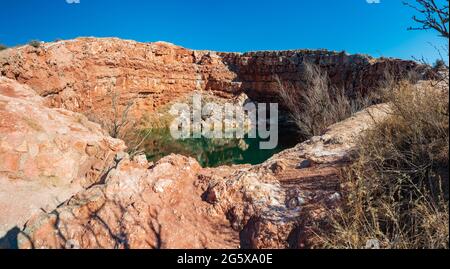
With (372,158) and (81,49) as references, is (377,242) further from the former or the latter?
(81,49)

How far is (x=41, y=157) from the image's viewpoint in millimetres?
5414

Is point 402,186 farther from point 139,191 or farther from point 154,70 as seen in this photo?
point 154,70

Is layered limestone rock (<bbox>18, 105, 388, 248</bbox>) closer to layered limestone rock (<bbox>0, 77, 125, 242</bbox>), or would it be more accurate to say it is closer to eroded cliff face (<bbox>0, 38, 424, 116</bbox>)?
layered limestone rock (<bbox>0, 77, 125, 242</bbox>)

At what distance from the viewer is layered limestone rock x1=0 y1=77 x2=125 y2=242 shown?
15.2ft

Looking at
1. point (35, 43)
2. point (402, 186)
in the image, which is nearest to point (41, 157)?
point (402, 186)

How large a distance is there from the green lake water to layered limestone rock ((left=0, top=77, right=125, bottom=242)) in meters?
10.1

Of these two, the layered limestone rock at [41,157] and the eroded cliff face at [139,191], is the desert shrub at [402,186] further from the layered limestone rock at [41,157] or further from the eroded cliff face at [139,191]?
the layered limestone rock at [41,157]

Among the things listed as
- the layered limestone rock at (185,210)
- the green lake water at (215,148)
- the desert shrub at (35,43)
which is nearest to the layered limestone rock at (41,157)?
the layered limestone rock at (185,210)

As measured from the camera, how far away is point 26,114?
6062mm

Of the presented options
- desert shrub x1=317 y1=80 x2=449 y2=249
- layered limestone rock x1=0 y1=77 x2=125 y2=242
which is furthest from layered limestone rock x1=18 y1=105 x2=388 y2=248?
layered limestone rock x1=0 y1=77 x2=125 y2=242

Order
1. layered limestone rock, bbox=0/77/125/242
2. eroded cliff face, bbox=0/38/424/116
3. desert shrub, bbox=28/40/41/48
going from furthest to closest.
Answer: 1. desert shrub, bbox=28/40/41/48
2. eroded cliff face, bbox=0/38/424/116
3. layered limestone rock, bbox=0/77/125/242

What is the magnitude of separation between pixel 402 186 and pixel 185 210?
7.33 feet

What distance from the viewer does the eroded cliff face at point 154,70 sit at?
18750 mm
